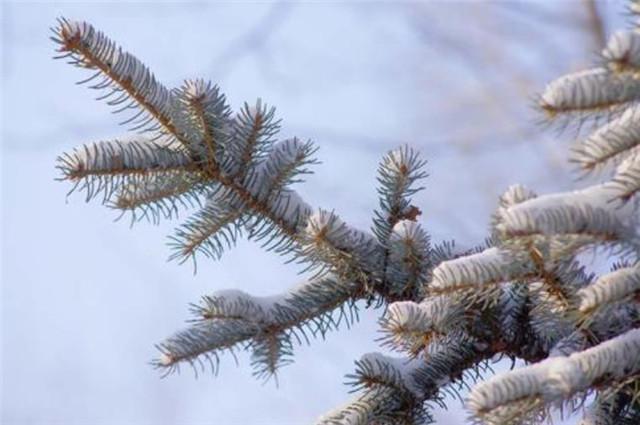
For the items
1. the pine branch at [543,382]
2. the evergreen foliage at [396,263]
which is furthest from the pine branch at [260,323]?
the pine branch at [543,382]

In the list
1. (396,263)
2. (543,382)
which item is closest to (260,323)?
(396,263)

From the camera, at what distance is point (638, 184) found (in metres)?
0.72

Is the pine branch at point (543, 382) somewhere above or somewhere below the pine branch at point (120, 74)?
below

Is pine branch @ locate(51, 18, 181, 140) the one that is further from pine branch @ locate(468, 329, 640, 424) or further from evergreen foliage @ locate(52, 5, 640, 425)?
pine branch @ locate(468, 329, 640, 424)

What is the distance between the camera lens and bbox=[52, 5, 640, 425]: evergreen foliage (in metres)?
0.73

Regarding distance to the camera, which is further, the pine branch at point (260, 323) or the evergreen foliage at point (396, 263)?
the pine branch at point (260, 323)

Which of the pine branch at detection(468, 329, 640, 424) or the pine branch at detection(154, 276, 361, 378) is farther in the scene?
the pine branch at detection(154, 276, 361, 378)

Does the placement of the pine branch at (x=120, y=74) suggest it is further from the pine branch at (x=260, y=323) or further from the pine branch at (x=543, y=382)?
the pine branch at (x=543, y=382)

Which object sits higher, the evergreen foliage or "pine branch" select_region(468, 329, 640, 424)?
the evergreen foliage

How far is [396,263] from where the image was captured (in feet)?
3.32

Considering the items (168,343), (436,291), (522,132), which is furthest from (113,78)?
(522,132)

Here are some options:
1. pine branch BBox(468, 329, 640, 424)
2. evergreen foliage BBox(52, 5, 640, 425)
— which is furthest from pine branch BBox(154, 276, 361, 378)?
pine branch BBox(468, 329, 640, 424)

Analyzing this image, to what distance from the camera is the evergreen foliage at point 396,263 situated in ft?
2.40

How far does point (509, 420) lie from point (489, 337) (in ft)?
0.74
